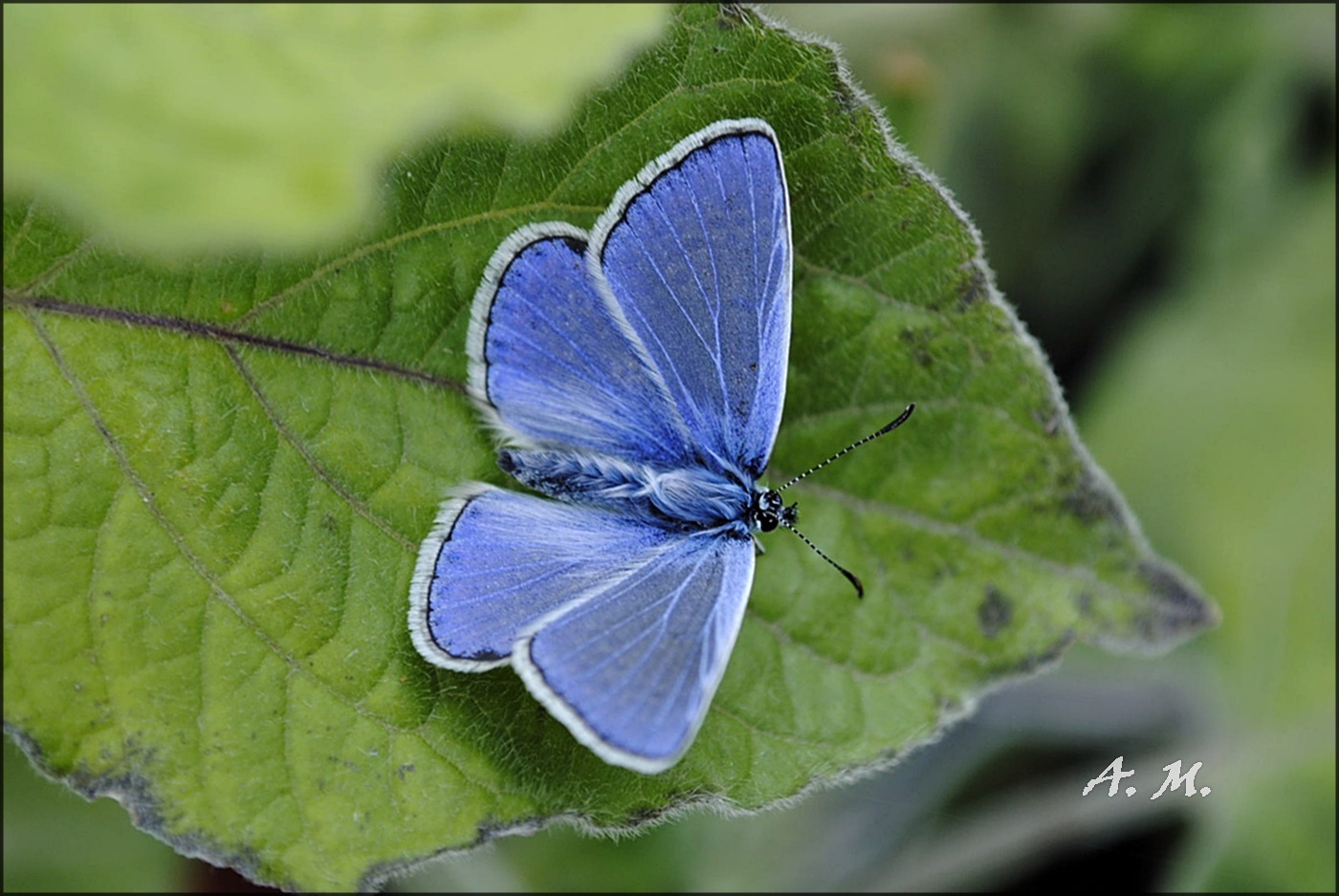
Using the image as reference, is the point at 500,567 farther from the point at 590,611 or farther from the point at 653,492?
the point at 653,492

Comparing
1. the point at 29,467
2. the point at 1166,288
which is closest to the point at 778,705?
the point at 29,467

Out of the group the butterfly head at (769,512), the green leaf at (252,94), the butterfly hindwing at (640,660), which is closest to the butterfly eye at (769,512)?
the butterfly head at (769,512)

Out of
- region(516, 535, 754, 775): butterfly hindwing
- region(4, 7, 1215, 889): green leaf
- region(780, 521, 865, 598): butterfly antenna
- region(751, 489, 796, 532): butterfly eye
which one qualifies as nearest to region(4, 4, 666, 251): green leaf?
region(4, 7, 1215, 889): green leaf

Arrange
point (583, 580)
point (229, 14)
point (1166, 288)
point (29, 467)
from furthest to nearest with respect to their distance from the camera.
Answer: point (1166, 288)
point (583, 580)
point (29, 467)
point (229, 14)

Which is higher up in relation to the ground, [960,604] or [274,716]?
[960,604]

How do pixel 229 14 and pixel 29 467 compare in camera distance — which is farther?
pixel 29 467

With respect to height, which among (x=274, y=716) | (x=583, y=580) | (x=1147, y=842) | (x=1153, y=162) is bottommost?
(x=1147, y=842)

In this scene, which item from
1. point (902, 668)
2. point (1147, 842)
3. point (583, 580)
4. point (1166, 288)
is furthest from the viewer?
point (1166, 288)

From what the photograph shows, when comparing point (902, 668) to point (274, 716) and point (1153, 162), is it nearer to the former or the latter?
point (274, 716)
